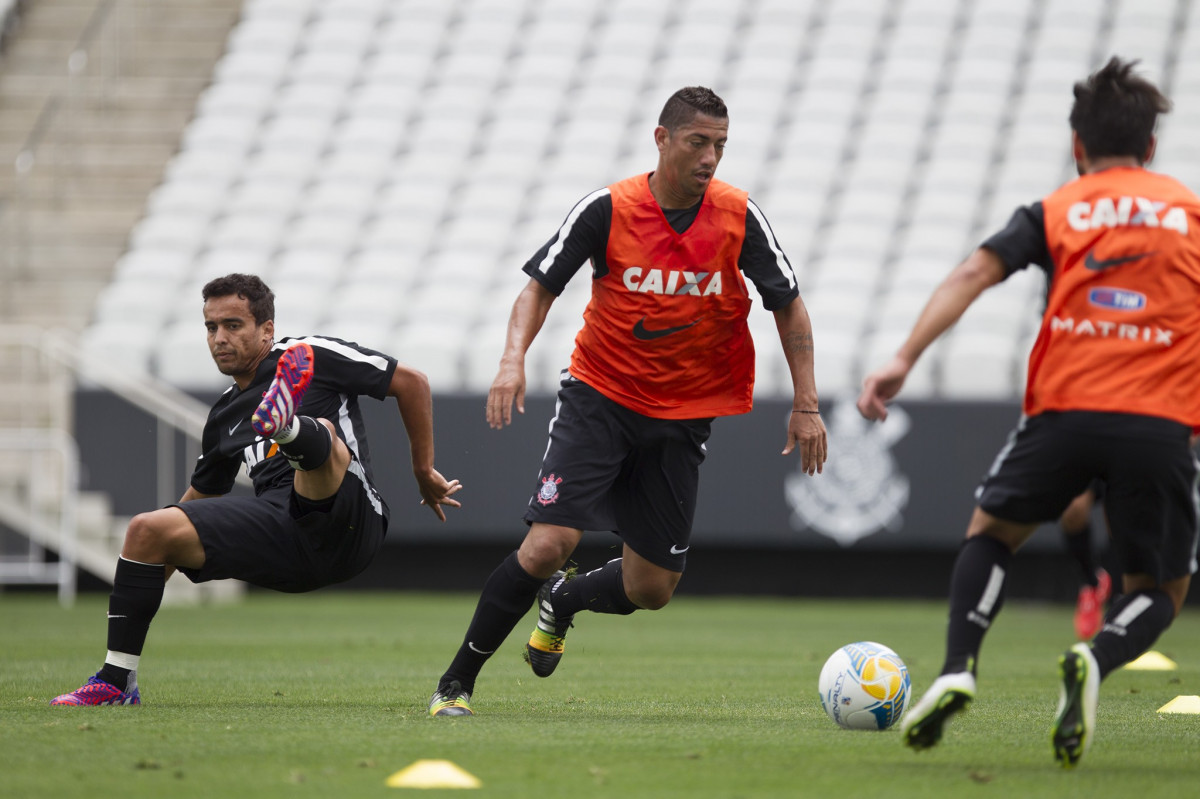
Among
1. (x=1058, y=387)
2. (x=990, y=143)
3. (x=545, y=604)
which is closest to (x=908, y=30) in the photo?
(x=990, y=143)

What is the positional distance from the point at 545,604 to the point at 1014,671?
290cm

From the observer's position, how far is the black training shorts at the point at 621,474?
535cm

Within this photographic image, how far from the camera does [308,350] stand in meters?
5.27

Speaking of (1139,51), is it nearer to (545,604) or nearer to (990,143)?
(990,143)

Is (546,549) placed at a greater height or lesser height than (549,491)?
lesser

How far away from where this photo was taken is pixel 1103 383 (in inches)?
159

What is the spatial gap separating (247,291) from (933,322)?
9.07ft

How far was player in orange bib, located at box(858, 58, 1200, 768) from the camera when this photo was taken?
13.2 ft

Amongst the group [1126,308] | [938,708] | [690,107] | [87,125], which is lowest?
[938,708]

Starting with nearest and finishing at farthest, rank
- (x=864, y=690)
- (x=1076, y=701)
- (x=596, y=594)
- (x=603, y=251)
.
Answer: (x=1076, y=701)
(x=864, y=690)
(x=603, y=251)
(x=596, y=594)

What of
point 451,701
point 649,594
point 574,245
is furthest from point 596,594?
point 574,245

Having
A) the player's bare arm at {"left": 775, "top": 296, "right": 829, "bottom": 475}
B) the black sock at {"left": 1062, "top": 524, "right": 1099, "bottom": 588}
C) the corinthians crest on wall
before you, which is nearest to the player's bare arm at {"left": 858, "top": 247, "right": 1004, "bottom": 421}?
the player's bare arm at {"left": 775, "top": 296, "right": 829, "bottom": 475}

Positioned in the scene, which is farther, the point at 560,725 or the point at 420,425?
the point at 420,425

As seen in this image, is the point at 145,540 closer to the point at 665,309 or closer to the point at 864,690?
the point at 665,309
